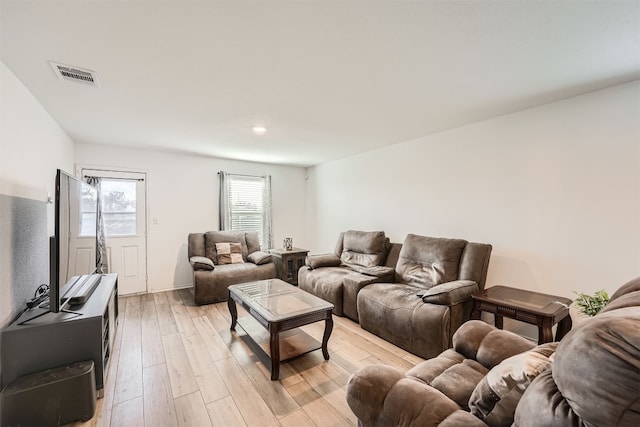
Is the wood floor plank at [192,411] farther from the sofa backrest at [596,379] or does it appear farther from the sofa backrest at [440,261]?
the sofa backrest at [440,261]

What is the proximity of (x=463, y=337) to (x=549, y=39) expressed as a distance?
192 cm

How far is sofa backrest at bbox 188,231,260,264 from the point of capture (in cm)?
447

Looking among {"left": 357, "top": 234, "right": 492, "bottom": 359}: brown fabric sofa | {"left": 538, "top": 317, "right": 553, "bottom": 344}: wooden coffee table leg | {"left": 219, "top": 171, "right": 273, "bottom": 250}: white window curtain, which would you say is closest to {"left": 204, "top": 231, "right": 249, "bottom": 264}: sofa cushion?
{"left": 219, "top": 171, "right": 273, "bottom": 250}: white window curtain

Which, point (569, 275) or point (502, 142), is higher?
point (502, 142)

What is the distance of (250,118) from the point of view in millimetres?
2941

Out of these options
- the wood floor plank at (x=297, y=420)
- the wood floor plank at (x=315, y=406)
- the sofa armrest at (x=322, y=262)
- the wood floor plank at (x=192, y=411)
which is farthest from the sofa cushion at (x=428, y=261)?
the wood floor plank at (x=192, y=411)

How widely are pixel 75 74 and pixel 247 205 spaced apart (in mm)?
3552

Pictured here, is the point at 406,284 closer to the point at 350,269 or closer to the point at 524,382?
the point at 350,269

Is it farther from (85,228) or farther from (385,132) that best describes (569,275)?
(85,228)

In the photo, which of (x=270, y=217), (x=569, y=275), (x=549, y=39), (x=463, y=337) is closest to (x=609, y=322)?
(x=463, y=337)

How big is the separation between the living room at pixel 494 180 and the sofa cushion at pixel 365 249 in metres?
0.35

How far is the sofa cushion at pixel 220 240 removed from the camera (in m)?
4.56

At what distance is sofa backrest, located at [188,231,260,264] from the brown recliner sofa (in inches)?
152

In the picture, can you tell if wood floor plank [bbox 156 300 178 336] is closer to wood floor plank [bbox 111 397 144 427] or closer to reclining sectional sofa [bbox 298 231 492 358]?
wood floor plank [bbox 111 397 144 427]
